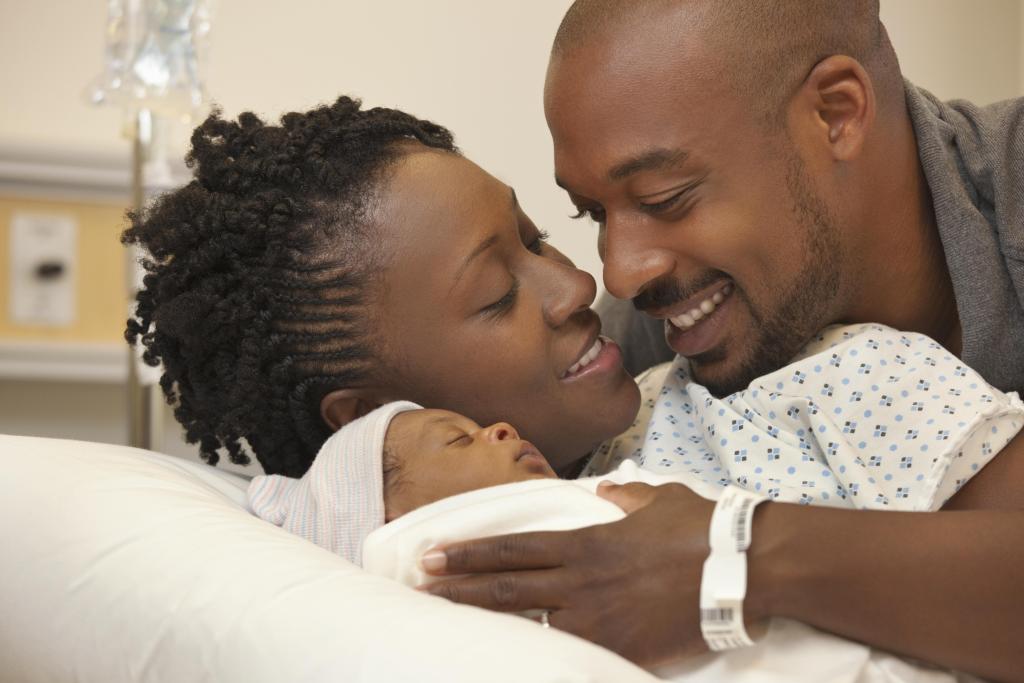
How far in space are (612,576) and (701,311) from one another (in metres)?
0.64

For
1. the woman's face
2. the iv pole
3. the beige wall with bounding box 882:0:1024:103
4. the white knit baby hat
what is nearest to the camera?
the white knit baby hat

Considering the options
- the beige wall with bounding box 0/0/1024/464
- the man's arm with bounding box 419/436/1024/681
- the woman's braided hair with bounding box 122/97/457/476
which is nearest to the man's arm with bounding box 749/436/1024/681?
the man's arm with bounding box 419/436/1024/681

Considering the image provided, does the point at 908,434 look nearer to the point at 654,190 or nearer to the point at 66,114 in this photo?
the point at 654,190

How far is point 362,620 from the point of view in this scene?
0.85 meters

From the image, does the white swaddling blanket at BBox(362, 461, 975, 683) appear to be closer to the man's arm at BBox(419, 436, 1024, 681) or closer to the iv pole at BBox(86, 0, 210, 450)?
the man's arm at BBox(419, 436, 1024, 681)

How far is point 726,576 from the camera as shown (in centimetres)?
99

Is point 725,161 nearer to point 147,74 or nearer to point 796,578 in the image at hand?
point 796,578

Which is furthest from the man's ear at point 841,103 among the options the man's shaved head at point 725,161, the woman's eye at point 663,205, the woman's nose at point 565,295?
the woman's nose at point 565,295

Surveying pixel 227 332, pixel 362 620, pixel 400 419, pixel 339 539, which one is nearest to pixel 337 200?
pixel 227 332

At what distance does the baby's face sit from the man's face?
363 millimetres

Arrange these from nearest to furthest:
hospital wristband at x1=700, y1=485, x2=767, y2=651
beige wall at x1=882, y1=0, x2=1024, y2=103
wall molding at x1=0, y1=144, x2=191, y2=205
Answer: hospital wristband at x1=700, y1=485, x2=767, y2=651 < wall molding at x1=0, y1=144, x2=191, y2=205 < beige wall at x1=882, y1=0, x2=1024, y2=103

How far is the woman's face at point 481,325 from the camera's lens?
1438 mm

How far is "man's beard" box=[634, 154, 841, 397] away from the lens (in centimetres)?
156

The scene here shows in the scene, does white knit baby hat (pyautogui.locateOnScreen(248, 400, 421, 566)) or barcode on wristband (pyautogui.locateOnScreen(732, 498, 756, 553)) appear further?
white knit baby hat (pyautogui.locateOnScreen(248, 400, 421, 566))
